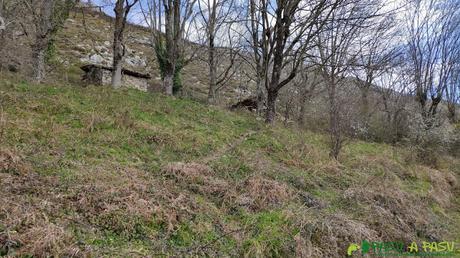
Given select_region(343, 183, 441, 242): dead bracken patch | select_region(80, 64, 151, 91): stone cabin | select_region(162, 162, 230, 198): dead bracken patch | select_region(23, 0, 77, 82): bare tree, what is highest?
select_region(23, 0, 77, 82): bare tree

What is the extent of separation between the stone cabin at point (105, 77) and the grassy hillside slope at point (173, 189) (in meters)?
4.50

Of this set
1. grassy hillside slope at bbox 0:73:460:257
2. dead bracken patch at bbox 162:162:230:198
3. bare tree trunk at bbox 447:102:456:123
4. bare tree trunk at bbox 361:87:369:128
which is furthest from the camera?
bare tree trunk at bbox 447:102:456:123

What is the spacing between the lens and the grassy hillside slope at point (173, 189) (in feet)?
10.6

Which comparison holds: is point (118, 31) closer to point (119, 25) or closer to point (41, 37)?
point (119, 25)

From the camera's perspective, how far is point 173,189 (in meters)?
4.50

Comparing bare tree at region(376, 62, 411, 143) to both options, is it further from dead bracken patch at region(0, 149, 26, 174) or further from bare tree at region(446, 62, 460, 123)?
dead bracken patch at region(0, 149, 26, 174)

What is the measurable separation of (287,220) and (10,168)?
11.2 feet

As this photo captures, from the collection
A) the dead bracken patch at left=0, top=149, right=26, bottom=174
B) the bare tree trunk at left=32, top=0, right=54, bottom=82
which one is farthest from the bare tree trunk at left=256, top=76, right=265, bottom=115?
the dead bracken patch at left=0, top=149, right=26, bottom=174

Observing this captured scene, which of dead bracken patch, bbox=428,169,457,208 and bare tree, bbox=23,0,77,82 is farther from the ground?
bare tree, bbox=23,0,77,82

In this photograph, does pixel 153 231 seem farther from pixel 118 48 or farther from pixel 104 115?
pixel 118 48

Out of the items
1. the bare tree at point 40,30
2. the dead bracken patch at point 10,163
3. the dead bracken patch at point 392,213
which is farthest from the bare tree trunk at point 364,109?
the dead bracken patch at point 10,163

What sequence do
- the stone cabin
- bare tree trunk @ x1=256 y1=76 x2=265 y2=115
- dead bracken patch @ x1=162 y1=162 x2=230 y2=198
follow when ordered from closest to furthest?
1. dead bracken patch @ x1=162 y1=162 x2=230 y2=198
2. the stone cabin
3. bare tree trunk @ x1=256 y1=76 x2=265 y2=115

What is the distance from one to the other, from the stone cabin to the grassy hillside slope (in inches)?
177

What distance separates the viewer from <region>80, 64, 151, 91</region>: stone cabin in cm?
1293
